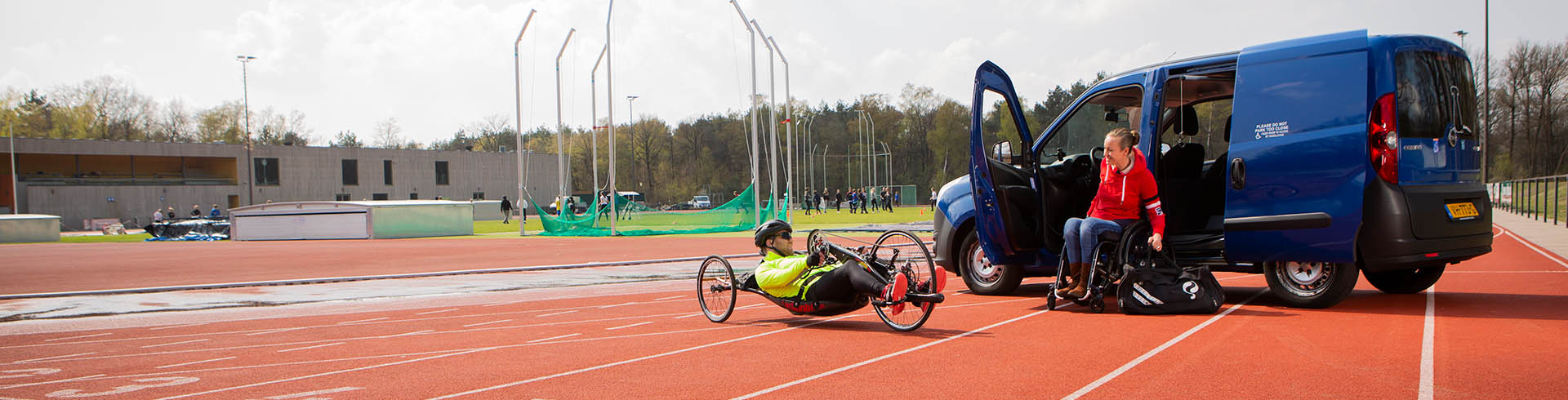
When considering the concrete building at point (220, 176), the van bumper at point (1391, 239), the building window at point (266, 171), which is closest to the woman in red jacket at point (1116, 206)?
the van bumper at point (1391, 239)

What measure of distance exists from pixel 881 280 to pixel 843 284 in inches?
11.7

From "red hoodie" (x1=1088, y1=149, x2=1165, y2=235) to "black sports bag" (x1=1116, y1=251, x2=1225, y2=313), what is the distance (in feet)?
1.11

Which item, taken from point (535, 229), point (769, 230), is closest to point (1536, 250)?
point (769, 230)

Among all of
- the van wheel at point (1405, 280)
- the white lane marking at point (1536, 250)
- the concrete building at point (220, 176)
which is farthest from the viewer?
the concrete building at point (220, 176)

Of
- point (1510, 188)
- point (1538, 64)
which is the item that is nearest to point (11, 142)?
point (1510, 188)

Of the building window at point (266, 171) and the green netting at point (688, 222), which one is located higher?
the building window at point (266, 171)

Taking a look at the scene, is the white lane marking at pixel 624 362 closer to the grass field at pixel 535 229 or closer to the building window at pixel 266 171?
the grass field at pixel 535 229

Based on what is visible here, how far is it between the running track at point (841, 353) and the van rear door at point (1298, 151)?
1.85ft

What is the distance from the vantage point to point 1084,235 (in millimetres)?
7605

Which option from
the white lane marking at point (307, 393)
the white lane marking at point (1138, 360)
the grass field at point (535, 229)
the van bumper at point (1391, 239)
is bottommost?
the grass field at point (535, 229)

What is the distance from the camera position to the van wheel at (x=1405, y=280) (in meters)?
8.18

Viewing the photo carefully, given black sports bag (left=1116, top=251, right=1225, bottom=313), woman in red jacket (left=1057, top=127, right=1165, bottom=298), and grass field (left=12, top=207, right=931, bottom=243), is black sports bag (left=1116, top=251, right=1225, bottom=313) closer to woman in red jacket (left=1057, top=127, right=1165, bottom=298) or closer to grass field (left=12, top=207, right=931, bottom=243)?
woman in red jacket (left=1057, top=127, right=1165, bottom=298)

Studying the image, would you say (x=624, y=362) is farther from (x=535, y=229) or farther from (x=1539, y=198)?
(x=535, y=229)

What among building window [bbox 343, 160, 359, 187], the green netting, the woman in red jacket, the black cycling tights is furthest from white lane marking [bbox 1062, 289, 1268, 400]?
building window [bbox 343, 160, 359, 187]
